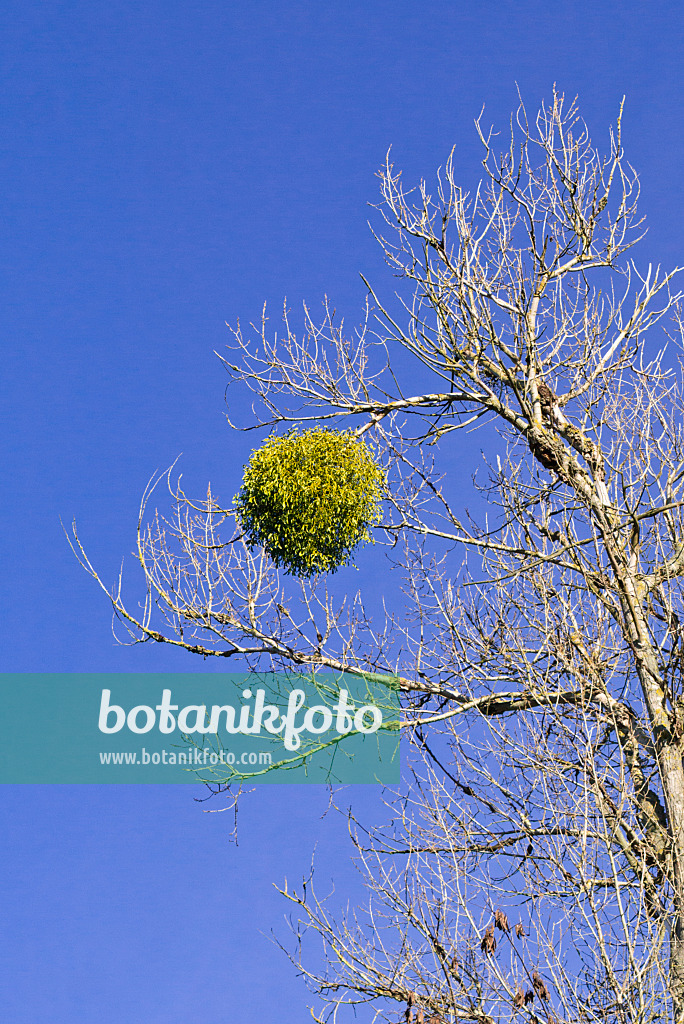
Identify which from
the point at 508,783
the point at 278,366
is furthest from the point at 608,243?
the point at 508,783

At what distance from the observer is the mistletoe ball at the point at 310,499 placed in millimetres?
5363

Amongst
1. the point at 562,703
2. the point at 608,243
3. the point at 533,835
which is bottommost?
the point at 533,835

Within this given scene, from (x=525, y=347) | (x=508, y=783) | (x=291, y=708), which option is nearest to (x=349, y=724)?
(x=291, y=708)

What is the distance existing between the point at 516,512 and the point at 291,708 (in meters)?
1.81

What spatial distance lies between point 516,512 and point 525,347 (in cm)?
101

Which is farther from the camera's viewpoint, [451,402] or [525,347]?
[451,402]

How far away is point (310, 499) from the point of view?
535cm

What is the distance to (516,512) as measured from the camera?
19.9ft

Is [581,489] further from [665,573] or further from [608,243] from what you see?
[608,243]

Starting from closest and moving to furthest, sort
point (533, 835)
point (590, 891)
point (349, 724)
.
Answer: point (590, 891) < point (533, 835) < point (349, 724)

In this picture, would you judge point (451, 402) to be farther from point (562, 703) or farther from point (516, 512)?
point (562, 703)

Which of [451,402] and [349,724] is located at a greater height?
[451,402]

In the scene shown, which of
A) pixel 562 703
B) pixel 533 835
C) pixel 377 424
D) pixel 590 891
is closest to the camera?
pixel 590 891

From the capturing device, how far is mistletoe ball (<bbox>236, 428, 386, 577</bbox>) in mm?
5363
